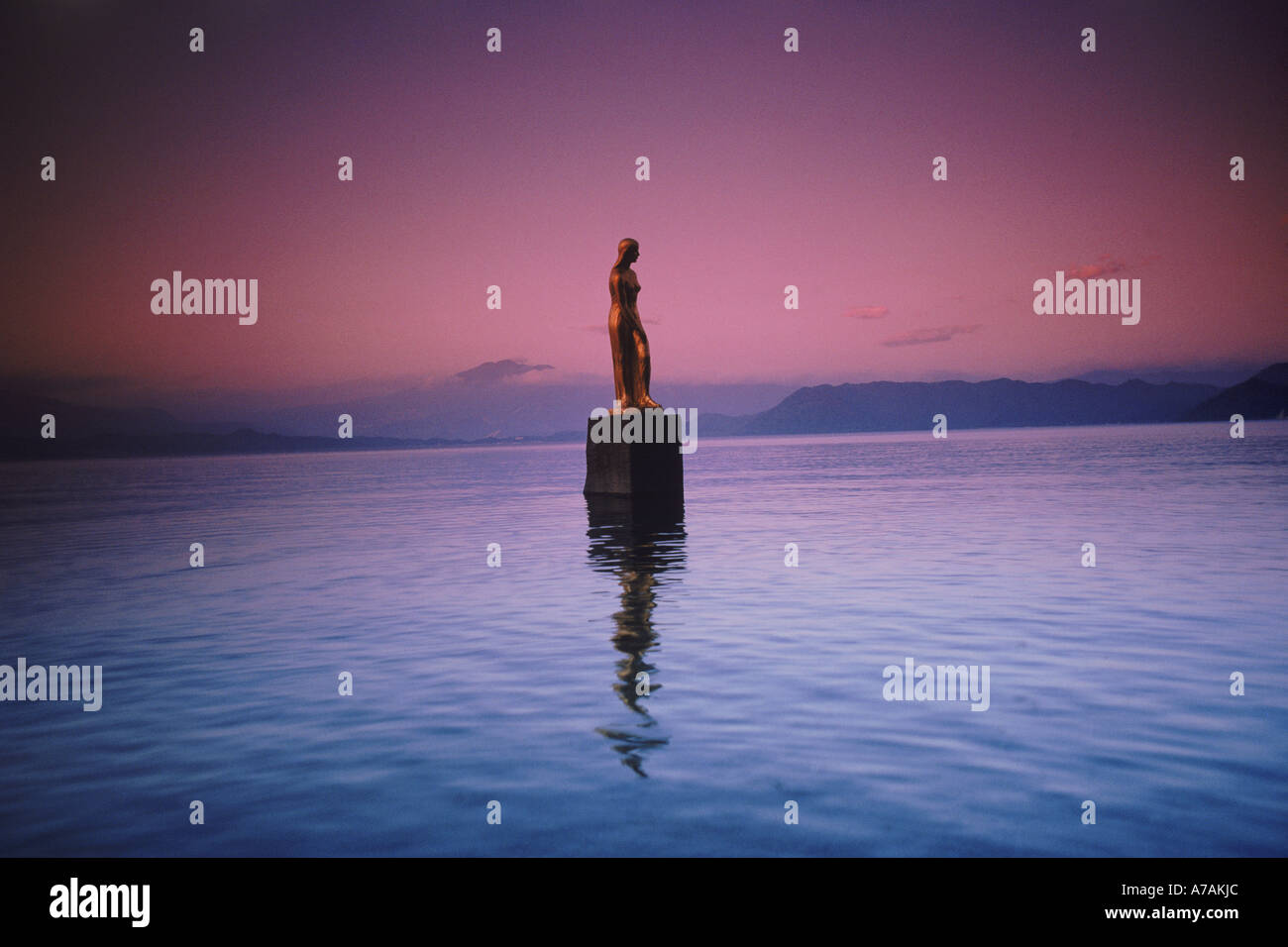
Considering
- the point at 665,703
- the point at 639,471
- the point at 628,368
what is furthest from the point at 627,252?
the point at 665,703

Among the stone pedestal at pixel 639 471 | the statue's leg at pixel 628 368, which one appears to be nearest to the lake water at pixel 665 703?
the stone pedestal at pixel 639 471

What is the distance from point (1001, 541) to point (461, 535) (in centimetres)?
1016

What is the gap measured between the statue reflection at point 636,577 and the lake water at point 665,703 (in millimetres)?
57

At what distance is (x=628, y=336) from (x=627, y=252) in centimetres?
168

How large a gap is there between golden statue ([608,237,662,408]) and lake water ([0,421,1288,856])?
17.1ft

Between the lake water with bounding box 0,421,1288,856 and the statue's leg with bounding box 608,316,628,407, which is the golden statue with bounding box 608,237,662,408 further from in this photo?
the lake water with bounding box 0,421,1288,856

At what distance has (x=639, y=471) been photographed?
21281mm

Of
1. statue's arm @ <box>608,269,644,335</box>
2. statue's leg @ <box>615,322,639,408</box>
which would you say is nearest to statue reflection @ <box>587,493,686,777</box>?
statue's leg @ <box>615,322,639,408</box>

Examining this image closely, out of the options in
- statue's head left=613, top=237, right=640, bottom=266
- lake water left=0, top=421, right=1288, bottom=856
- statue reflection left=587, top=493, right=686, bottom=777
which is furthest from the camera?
statue's head left=613, top=237, right=640, bottom=266

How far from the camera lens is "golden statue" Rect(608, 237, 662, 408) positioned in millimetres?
21000

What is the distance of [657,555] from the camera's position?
51.0ft

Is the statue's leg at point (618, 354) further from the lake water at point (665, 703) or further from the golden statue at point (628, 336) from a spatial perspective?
the lake water at point (665, 703)

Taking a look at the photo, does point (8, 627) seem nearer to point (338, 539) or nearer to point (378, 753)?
point (378, 753)

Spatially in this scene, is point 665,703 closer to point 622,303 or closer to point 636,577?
point 636,577
